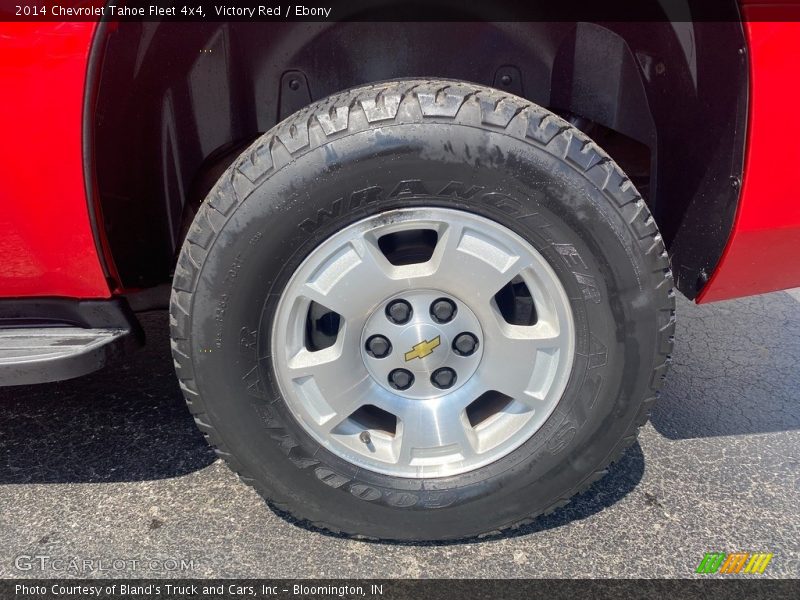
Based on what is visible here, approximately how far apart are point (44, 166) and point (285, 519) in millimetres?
1051

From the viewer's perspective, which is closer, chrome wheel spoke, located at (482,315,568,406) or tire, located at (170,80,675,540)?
tire, located at (170,80,675,540)

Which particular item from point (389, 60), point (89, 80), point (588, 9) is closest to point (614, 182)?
point (588, 9)

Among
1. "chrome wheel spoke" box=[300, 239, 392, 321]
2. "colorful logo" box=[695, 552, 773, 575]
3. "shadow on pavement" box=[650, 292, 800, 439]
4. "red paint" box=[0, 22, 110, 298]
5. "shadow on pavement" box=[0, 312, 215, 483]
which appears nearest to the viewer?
"red paint" box=[0, 22, 110, 298]

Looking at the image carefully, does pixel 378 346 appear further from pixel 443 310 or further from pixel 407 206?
pixel 407 206

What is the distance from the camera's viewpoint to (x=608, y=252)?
1643 millimetres

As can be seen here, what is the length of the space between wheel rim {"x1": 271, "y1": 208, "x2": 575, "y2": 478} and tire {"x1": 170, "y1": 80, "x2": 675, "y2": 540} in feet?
0.04

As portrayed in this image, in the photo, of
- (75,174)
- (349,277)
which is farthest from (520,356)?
(75,174)

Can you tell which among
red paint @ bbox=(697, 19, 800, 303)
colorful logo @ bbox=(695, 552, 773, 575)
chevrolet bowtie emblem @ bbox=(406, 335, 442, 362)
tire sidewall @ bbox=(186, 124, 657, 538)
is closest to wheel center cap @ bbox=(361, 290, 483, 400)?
chevrolet bowtie emblem @ bbox=(406, 335, 442, 362)

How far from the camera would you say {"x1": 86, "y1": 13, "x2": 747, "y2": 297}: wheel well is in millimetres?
1789

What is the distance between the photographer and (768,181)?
5.41ft

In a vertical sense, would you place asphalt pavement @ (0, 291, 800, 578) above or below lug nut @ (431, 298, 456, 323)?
below

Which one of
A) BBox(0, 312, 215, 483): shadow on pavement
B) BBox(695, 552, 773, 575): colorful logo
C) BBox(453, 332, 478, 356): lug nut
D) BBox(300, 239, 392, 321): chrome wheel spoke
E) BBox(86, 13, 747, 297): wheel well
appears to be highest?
BBox(86, 13, 747, 297): wheel well

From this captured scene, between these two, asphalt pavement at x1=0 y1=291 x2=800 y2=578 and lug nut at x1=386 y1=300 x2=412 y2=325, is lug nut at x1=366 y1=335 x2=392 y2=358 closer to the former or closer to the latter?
lug nut at x1=386 y1=300 x2=412 y2=325

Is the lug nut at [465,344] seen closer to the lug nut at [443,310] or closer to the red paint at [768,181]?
the lug nut at [443,310]
